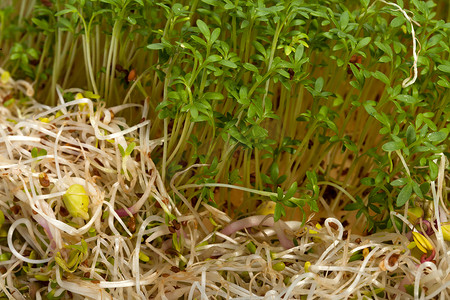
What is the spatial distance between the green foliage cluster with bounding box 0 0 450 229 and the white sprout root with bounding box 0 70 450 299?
0.08m

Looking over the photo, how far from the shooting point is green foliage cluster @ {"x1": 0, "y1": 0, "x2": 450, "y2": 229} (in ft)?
4.16

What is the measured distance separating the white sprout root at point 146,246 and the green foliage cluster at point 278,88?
81 millimetres

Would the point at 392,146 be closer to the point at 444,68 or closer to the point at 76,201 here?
the point at 444,68

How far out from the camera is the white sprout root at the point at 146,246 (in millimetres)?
1253

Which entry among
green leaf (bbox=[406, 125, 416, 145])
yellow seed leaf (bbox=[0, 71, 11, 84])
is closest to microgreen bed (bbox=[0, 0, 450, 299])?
green leaf (bbox=[406, 125, 416, 145])

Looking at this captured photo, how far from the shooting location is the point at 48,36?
1.77 m

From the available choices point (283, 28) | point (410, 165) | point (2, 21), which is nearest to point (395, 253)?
point (410, 165)

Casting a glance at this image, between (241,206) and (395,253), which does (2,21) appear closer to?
(241,206)

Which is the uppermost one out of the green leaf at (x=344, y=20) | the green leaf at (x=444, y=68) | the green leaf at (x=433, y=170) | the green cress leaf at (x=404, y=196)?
the green leaf at (x=344, y=20)

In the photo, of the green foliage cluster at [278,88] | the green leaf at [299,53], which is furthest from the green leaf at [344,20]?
the green leaf at [299,53]

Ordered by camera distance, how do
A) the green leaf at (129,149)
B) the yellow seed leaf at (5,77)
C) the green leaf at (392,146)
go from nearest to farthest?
the green leaf at (392,146)
the green leaf at (129,149)
the yellow seed leaf at (5,77)

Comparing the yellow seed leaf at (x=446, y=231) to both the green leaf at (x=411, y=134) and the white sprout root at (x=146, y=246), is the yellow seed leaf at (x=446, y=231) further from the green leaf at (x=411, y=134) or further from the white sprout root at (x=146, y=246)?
the green leaf at (x=411, y=134)

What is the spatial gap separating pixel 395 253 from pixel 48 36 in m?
1.28

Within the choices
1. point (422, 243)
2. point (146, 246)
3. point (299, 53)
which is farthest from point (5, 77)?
point (422, 243)
